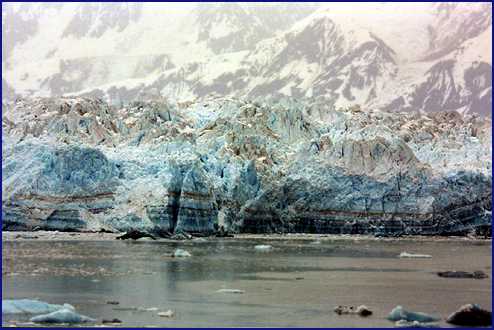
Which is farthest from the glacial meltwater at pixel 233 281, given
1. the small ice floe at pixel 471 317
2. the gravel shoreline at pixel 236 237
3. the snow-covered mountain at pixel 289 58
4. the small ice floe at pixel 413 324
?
A: the snow-covered mountain at pixel 289 58

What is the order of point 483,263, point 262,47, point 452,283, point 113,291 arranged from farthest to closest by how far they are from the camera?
point 262,47, point 483,263, point 452,283, point 113,291

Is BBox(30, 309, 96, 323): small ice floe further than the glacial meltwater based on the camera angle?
No

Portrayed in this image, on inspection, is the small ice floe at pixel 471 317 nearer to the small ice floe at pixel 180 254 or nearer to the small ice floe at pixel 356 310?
the small ice floe at pixel 356 310

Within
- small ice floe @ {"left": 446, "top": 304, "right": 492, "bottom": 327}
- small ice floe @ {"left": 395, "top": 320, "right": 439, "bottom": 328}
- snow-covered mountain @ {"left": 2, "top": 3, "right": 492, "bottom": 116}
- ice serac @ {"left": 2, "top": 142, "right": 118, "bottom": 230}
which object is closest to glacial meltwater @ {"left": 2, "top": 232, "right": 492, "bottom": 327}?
small ice floe @ {"left": 395, "top": 320, "right": 439, "bottom": 328}

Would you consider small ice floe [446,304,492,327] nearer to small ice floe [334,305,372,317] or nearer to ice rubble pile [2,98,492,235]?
small ice floe [334,305,372,317]

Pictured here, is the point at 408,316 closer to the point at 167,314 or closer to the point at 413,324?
the point at 413,324

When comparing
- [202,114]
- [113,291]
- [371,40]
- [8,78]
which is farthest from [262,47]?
[113,291]

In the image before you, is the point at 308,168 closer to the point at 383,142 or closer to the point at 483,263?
the point at 383,142

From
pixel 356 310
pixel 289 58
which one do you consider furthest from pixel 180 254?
pixel 289 58

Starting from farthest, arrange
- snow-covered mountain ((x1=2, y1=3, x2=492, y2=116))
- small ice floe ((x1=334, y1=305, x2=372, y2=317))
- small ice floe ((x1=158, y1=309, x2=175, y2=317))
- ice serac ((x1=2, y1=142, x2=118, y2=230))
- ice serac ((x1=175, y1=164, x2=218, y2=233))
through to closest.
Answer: snow-covered mountain ((x1=2, y1=3, x2=492, y2=116)) < ice serac ((x1=175, y1=164, x2=218, y2=233)) < ice serac ((x1=2, y1=142, x2=118, y2=230)) < small ice floe ((x1=334, y1=305, x2=372, y2=317)) < small ice floe ((x1=158, y1=309, x2=175, y2=317))
